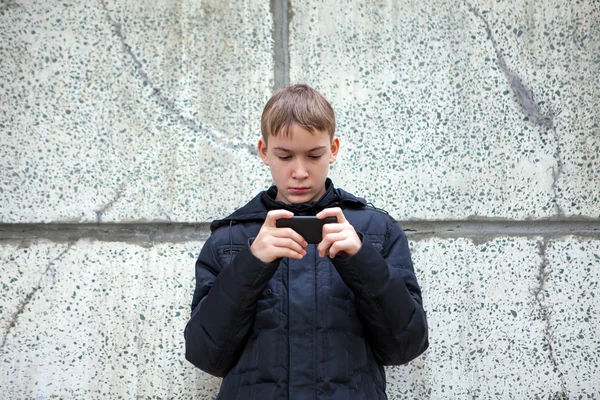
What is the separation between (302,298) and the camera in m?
1.62

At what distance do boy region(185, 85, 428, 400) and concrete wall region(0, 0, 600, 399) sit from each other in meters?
0.50

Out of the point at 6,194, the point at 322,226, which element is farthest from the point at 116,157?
the point at 322,226

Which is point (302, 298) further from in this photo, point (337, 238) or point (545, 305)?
point (545, 305)

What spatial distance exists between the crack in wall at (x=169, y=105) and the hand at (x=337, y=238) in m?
0.82

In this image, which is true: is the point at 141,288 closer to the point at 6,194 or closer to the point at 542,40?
the point at 6,194

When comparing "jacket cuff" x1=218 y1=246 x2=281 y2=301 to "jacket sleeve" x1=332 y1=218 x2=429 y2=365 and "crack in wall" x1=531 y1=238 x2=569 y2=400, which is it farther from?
"crack in wall" x1=531 y1=238 x2=569 y2=400

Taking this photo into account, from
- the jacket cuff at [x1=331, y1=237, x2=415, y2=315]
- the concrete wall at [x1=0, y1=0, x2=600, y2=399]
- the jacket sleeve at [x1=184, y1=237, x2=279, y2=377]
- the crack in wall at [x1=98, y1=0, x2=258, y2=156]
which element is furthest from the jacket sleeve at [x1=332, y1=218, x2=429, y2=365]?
the crack in wall at [x1=98, y1=0, x2=258, y2=156]

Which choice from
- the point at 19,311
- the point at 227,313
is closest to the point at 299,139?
the point at 227,313

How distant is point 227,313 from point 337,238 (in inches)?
14.2

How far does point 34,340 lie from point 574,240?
6.71 ft

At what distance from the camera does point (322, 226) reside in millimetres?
1443

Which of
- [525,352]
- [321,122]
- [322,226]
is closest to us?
[322,226]

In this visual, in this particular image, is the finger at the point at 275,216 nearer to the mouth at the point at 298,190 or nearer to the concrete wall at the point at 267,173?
the mouth at the point at 298,190

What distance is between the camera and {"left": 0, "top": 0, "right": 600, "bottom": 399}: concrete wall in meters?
2.16
